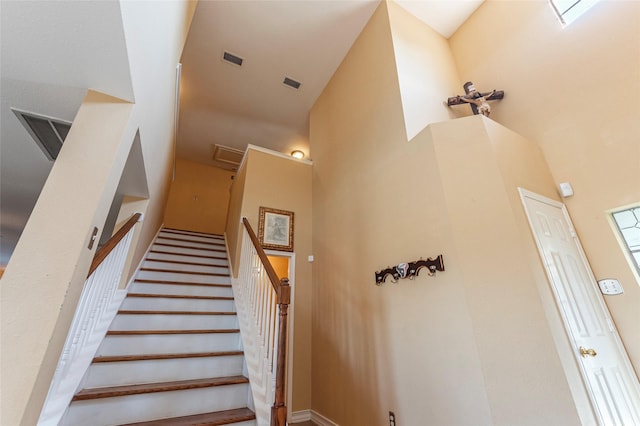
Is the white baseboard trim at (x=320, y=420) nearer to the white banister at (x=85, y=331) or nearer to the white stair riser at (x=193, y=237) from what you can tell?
the white banister at (x=85, y=331)

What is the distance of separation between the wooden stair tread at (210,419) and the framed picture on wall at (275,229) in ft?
7.17

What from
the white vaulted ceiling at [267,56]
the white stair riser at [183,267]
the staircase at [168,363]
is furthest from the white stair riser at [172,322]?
the white vaulted ceiling at [267,56]

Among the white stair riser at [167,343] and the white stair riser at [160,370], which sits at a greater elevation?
the white stair riser at [167,343]

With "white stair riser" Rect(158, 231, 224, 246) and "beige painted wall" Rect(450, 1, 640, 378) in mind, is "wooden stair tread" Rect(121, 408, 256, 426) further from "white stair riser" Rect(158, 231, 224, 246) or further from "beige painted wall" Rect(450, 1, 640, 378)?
"white stair riser" Rect(158, 231, 224, 246)

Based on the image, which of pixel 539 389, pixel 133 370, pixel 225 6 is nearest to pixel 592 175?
pixel 539 389

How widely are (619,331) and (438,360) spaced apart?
141 centimetres

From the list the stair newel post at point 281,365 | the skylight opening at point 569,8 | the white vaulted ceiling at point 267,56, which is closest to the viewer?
the stair newel post at point 281,365

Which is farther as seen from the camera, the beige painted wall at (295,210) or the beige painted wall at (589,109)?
the beige painted wall at (295,210)

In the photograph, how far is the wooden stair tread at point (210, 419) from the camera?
1770mm

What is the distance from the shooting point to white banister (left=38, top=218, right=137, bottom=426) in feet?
5.01

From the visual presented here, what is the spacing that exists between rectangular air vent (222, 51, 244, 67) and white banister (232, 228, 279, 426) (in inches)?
129

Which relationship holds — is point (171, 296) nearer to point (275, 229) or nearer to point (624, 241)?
point (275, 229)

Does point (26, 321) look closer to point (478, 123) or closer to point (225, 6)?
point (478, 123)

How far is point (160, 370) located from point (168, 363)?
7 centimetres
